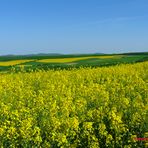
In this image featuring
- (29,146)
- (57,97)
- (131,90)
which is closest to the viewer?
(29,146)

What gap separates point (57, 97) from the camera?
42.0 ft

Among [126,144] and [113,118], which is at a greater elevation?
[113,118]

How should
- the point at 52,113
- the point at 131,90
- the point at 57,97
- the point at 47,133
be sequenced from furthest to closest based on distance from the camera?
the point at 131,90 < the point at 57,97 < the point at 52,113 < the point at 47,133

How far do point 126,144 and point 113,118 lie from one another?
0.71 m

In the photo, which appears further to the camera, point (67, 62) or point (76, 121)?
point (67, 62)

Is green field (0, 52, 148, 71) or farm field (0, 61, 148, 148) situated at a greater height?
farm field (0, 61, 148, 148)

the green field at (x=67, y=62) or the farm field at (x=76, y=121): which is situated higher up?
the farm field at (x=76, y=121)

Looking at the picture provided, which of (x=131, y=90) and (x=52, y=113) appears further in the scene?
(x=131, y=90)

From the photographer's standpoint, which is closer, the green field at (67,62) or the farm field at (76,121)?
the farm field at (76,121)

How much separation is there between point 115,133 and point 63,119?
1.26 metres

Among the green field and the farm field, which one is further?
the green field

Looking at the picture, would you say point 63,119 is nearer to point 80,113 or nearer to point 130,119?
point 80,113

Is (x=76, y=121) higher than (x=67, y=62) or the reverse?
higher

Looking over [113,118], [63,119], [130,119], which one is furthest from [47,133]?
[130,119]
